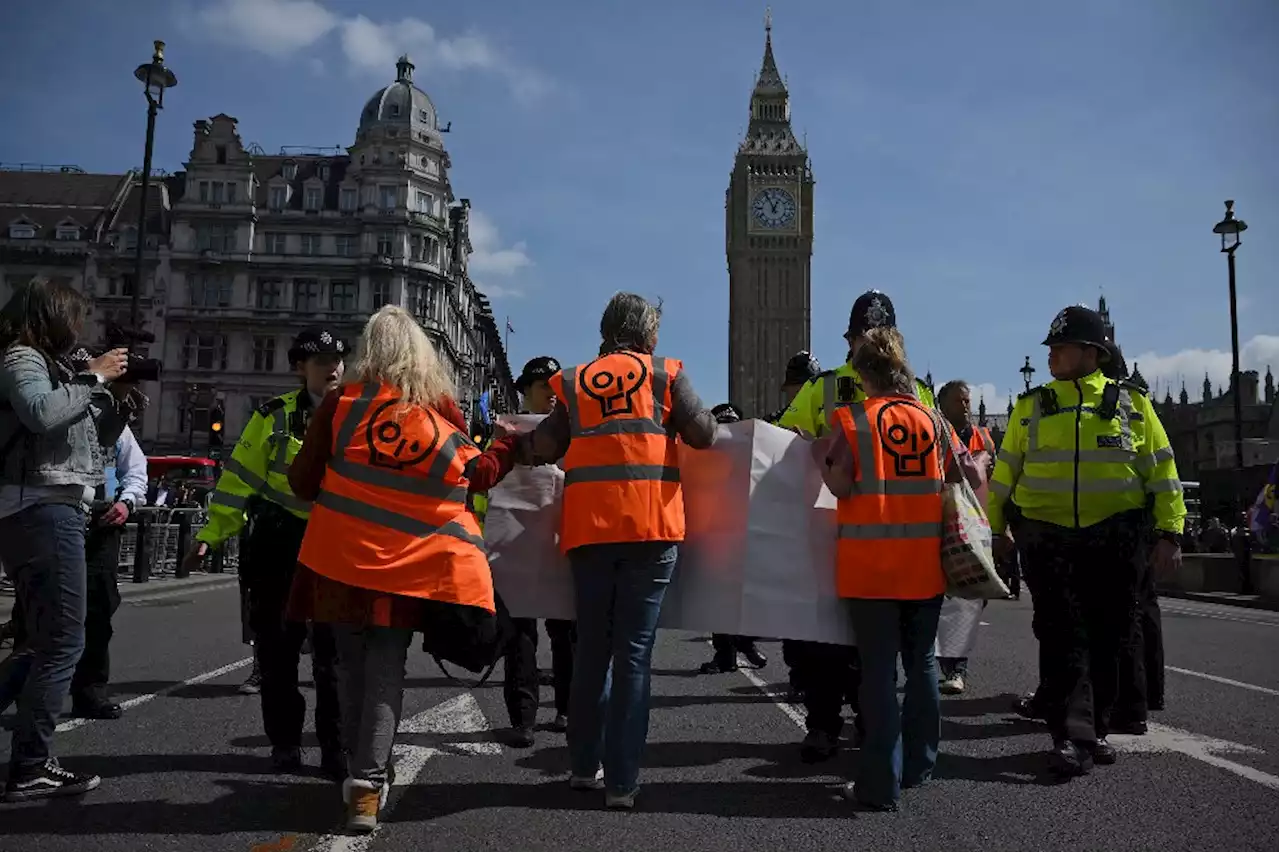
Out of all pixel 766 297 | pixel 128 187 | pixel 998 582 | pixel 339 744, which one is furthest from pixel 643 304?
pixel 766 297

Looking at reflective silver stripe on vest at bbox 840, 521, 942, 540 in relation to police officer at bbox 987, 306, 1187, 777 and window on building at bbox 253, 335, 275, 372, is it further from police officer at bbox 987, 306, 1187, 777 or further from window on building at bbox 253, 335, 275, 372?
window on building at bbox 253, 335, 275, 372

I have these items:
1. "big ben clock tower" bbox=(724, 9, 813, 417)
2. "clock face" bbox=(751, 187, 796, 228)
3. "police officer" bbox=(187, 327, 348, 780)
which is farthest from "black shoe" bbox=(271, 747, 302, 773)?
"clock face" bbox=(751, 187, 796, 228)

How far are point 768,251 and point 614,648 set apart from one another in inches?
4473

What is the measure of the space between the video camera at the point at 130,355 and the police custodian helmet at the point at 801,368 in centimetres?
392

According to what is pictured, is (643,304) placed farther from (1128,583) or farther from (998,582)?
(1128,583)

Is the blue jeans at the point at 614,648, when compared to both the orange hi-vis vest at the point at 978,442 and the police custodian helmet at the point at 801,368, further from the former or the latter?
the orange hi-vis vest at the point at 978,442

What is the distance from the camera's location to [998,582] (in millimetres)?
4375

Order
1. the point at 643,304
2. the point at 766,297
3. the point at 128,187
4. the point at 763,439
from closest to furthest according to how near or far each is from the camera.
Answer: the point at 643,304 → the point at 763,439 → the point at 128,187 → the point at 766,297

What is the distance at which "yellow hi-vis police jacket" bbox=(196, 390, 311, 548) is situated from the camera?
513 centimetres

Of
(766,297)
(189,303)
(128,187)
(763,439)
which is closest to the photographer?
(763,439)

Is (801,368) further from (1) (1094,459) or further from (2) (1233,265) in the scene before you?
(2) (1233,265)

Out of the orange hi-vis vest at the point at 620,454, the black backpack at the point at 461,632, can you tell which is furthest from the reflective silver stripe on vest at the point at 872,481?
the black backpack at the point at 461,632

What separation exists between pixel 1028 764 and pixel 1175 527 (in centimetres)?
134

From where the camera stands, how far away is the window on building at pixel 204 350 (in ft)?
201
